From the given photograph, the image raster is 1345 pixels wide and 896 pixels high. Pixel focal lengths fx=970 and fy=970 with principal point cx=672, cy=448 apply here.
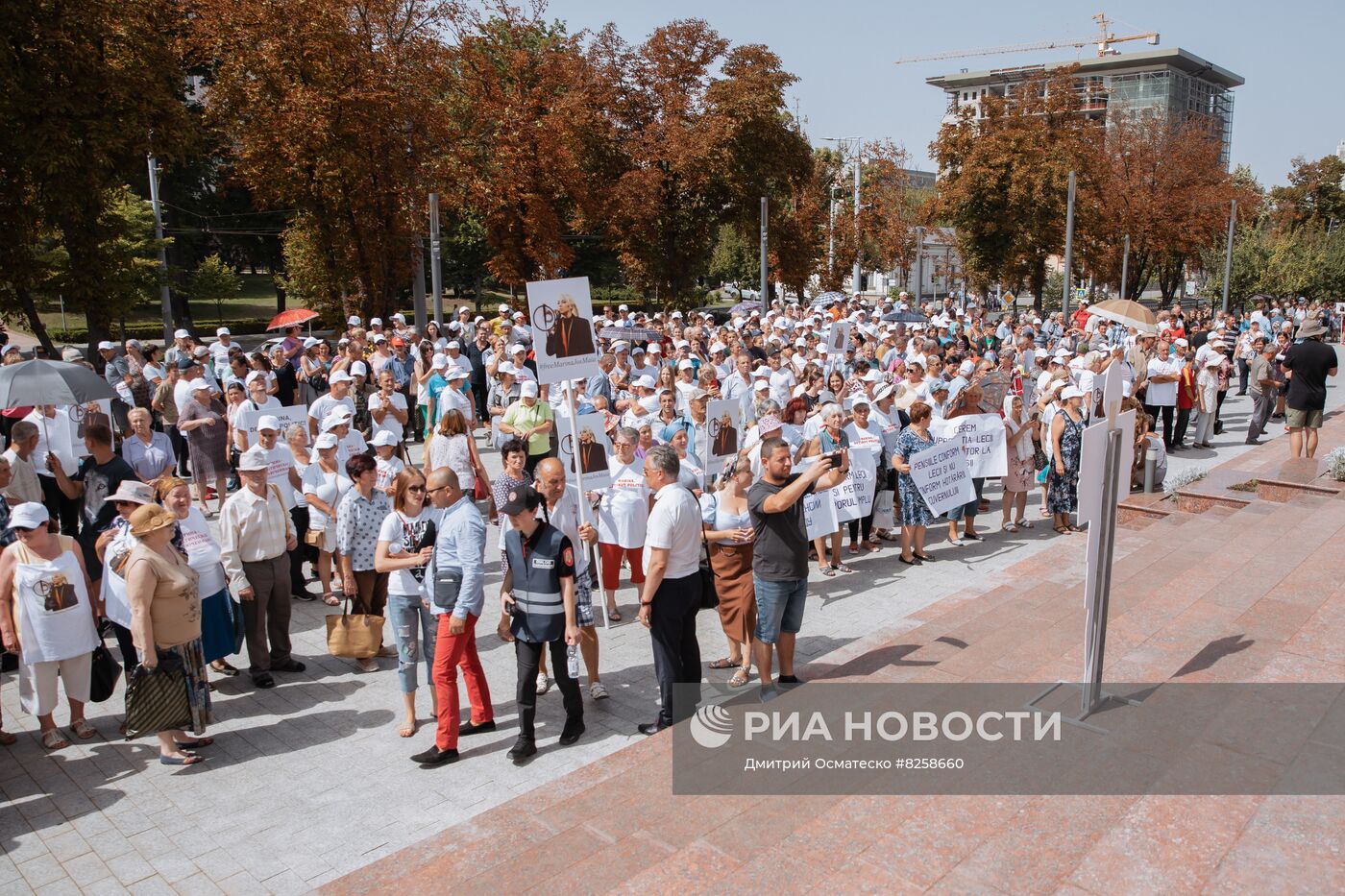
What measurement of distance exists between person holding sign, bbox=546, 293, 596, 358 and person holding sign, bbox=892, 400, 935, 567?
12.4ft

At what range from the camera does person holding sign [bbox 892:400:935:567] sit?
10.3 m

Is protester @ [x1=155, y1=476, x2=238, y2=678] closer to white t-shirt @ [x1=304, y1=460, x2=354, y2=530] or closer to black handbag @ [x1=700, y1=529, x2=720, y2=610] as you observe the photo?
white t-shirt @ [x1=304, y1=460, x2=354, y2=530]

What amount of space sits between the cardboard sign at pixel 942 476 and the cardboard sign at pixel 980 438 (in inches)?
7.4

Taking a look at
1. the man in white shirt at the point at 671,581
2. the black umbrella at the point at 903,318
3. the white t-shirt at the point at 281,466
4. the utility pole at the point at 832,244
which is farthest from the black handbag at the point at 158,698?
the utility pole at the point at 832,244

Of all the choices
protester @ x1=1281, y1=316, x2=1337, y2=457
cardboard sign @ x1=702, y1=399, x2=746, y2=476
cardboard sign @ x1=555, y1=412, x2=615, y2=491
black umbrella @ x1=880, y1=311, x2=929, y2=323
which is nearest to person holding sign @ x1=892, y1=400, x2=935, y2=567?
cardboard sign @ x1=702, y1=399, x2=746, y2=476

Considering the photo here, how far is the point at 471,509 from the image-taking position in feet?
20.3

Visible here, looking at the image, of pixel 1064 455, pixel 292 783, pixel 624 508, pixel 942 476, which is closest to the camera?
pixel 292 783

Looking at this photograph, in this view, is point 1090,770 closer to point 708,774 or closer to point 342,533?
point 708,774

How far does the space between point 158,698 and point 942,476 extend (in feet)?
25.6

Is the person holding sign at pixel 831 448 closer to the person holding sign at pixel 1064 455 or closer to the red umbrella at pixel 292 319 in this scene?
the person holding sign at pixel 1064 455

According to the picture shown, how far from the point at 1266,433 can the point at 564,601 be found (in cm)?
1707

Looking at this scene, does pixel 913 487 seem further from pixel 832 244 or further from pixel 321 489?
pixel 832 244

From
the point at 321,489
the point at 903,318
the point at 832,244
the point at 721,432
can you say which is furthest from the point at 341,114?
the point at 832,244

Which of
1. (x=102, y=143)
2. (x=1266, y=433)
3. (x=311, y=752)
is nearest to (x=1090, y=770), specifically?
(x=311, y=752)
